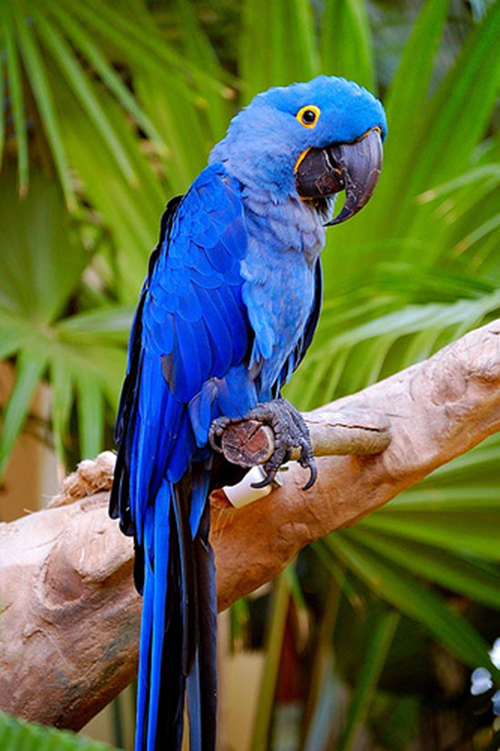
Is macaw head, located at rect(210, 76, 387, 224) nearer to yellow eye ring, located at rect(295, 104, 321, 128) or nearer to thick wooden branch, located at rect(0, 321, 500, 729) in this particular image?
yellow eye ring, located at rect(295, 104, 321, 128)

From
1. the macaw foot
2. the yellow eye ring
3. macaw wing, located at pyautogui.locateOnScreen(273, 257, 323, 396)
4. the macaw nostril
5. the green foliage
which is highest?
the yellow eye ring

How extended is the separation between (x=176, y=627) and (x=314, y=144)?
0.54 metres

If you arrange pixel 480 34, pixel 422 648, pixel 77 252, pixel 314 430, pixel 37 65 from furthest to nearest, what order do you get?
pixel 422 648 < pixel 77 252 < pixel 37 65 < pixel 480 34 < pixel 314 430

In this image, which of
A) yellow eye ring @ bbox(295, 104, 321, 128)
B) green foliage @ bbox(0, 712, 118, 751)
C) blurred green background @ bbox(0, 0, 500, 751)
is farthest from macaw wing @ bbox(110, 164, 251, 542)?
green foliage @ bbox(0, 712, 118, 751)

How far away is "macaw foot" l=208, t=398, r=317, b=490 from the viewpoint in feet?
3.04

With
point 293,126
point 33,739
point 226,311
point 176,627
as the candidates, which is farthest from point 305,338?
point 33,739

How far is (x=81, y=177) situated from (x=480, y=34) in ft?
2.32

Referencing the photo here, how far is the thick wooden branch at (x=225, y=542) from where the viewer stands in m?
1.01

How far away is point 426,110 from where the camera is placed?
136cm

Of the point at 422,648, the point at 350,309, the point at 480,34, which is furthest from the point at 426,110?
the point at 422,648

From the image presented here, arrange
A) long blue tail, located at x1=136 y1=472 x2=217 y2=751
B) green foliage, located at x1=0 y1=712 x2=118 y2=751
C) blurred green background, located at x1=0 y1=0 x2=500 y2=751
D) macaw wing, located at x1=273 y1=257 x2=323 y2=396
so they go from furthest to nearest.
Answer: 1. blurred green background, located at x1=0 y1=0 x2=500 y2=751
2. macaw wing, located at x1=273 y1=257 x2=323 y2=396
3. long blue tail, located at x1=136 y1=472 x2=217 y2=751
4. green foliage, located at x1=0 y1=712 x2=118 y2=751

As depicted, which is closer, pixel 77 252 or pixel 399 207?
pixel 399 207

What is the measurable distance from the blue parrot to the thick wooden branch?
68mm

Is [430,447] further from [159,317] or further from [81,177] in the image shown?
[81,177]
